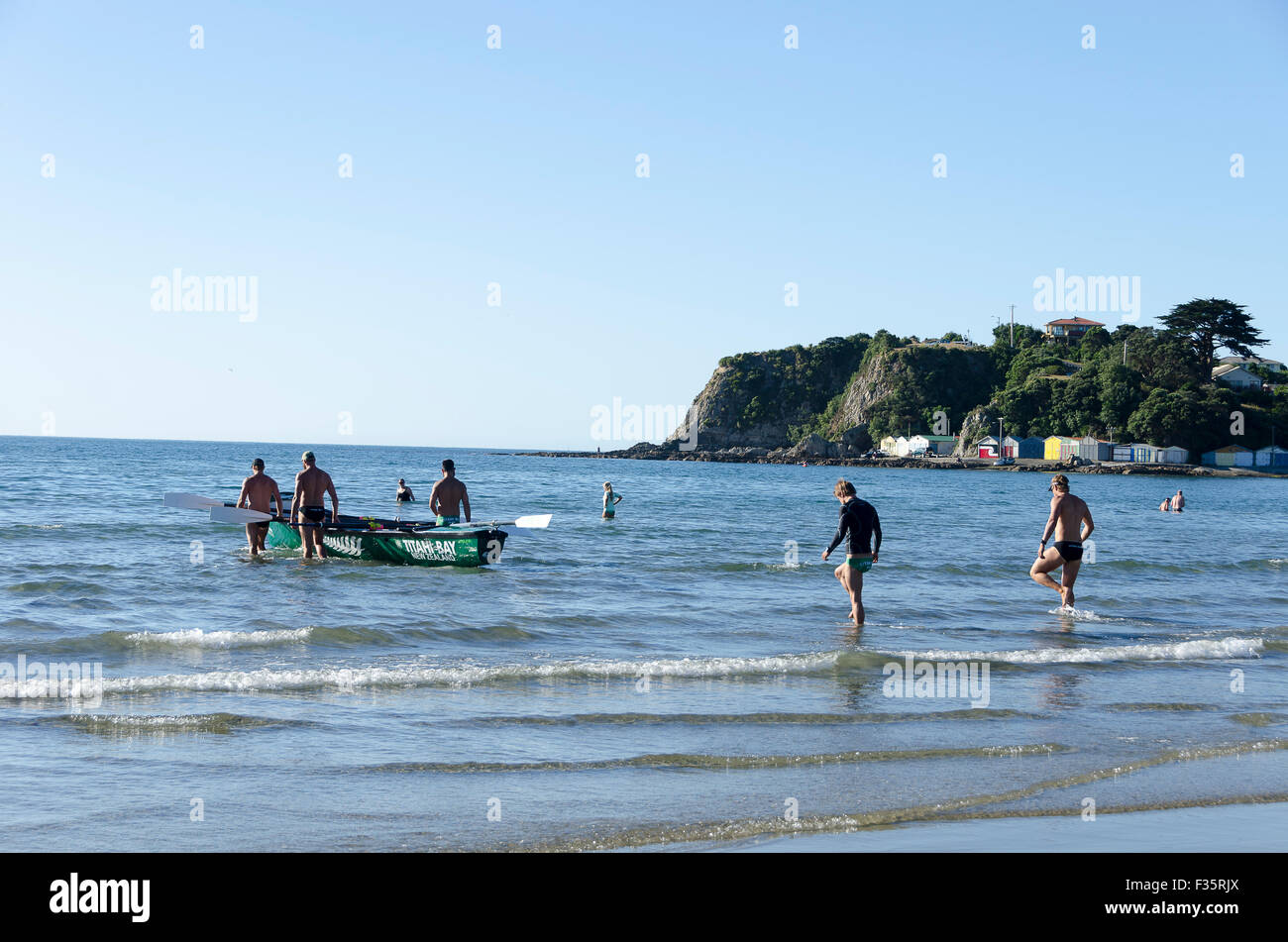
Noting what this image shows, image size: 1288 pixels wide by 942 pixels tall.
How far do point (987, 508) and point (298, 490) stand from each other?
35.3 m

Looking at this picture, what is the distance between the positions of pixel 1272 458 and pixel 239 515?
373ft

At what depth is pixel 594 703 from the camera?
8.79 m

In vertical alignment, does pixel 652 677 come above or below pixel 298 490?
below

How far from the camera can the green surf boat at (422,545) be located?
57.7 feet

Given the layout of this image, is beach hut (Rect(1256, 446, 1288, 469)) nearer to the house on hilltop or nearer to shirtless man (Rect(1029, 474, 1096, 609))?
the house on hilltop

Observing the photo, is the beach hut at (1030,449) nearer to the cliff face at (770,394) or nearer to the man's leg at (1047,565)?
the cliff face at (770,394)

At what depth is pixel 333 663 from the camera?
10.1 meters

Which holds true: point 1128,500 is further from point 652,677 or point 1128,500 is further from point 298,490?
point 652,677

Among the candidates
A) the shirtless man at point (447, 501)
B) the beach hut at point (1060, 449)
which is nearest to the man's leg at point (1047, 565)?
the shirtless man at point (447, 501)

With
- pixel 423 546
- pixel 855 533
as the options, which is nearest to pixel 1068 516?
pixel 855 533

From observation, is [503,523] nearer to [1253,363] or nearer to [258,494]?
[258,494]
